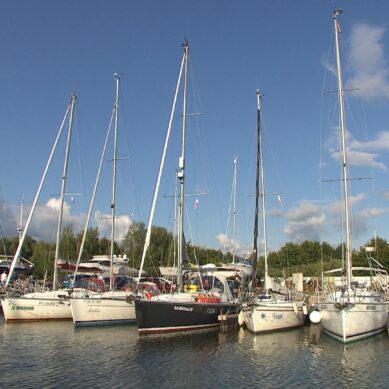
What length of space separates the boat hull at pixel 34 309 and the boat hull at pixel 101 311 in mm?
3913

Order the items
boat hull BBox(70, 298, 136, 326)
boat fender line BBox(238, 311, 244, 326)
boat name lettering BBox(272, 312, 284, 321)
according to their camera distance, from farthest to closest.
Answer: boat hull BBox(70, 298, 136, 326), boat fender line BBox(238, 311, 244, 326), boat name lettering BBox(272, 312, 284, 321)

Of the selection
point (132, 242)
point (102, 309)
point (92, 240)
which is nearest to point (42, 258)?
point (92, 240)

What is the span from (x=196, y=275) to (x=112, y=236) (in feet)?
27.4

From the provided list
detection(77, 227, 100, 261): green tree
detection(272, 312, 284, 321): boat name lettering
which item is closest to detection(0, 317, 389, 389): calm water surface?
detection(272, 312, 284, 321): boat name lettering

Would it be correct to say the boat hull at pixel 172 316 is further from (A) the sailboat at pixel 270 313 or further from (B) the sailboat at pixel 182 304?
(A) the sailboat at pixel 270 313

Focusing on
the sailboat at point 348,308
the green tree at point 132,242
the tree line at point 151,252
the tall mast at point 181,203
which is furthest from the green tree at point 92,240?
the sailboat at point 348,308

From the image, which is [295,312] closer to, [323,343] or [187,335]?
[323,343]

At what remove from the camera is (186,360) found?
22188 millimetres

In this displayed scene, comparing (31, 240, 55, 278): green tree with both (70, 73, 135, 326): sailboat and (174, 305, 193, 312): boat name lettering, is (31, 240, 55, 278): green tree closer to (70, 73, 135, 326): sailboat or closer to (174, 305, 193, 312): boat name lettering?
(70, 73, 135, 326): sailboat

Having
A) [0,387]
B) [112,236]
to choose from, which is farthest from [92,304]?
[0,387]

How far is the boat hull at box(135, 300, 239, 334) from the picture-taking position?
95.2 feet

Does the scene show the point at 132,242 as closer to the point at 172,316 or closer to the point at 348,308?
the point at 172,316

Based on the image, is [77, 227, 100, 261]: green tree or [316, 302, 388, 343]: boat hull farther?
[77, 227, 100, 261]: green tree

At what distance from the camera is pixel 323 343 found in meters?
27.7
